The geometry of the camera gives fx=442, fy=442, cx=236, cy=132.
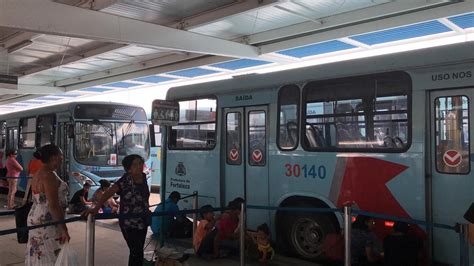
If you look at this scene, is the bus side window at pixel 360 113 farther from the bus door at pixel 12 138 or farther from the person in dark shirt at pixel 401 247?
the bus door at pixel 12 138

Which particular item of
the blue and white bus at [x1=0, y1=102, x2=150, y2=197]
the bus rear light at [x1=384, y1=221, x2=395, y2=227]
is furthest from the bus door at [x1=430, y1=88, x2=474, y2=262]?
the blue and white bus at [x1=0, y1=102, x2=150, y2=197]

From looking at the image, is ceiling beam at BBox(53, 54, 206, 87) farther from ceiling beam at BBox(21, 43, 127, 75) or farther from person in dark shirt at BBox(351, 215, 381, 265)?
person in dark shirt at BBox(351, 215, 381, 265)

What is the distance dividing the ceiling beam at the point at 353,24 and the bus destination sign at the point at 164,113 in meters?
4.99

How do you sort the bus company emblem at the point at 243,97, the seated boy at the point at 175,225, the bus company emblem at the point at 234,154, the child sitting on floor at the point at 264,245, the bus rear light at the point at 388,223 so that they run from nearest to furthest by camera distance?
the bus rear light at the point at 388,223 → the child sitting on floor at the point at 264,245 → the bus company emblem at the point at 243,97 → the bus company emblem at the point at 234,154 → the seated boy at the point at 175,225

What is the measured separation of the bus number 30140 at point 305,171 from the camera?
21.1ft

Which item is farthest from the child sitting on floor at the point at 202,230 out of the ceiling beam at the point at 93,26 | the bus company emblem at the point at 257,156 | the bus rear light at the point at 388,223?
the ceiling beam at the point at 93,26

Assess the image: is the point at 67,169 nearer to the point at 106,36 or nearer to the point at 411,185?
the point at 106,36

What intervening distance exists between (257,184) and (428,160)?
278 cm

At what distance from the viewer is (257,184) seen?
732 centimetres

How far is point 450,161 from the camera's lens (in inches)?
210

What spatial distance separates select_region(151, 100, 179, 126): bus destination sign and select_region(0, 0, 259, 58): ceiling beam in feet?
12.2

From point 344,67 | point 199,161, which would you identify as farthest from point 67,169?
point 344,67

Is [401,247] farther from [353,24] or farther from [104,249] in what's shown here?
[353,24]

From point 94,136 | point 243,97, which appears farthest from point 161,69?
point 243,97
